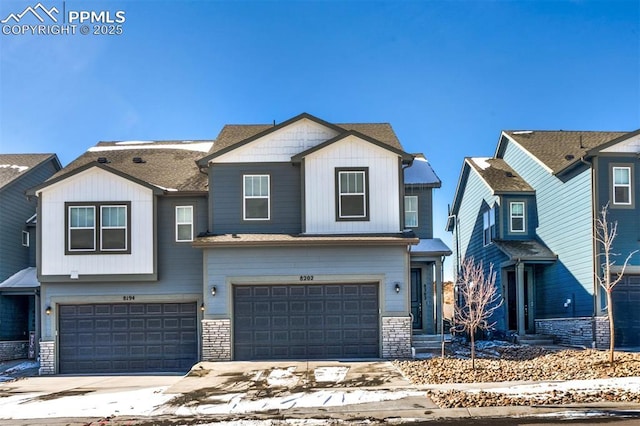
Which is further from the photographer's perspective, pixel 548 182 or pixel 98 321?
pixel 548 182

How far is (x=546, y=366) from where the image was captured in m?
15.6

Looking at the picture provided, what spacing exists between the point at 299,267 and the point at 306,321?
1.59 metres

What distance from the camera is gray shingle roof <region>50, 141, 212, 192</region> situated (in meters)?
20.2

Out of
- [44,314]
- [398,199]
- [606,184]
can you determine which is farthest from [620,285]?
[44,314]

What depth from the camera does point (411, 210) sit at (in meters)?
22.0

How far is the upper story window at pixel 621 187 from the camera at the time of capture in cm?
1964

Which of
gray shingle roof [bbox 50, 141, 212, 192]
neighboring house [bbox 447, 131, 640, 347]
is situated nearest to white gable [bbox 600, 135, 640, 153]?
neighboring house [bbox 447, 131, 640, 347]

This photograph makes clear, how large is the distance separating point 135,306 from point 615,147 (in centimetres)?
1540

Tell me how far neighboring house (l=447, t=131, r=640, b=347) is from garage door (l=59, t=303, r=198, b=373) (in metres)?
11.2

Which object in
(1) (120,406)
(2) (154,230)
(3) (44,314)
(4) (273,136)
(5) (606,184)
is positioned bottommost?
(1) (120,406)

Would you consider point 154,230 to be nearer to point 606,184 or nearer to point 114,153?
point 114,153

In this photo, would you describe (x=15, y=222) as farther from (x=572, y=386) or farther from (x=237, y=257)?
(x=572, y=386)

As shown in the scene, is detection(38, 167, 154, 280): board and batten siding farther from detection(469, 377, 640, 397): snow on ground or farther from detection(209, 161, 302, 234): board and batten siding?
detection(469, 377, 640, 397): snow on ground

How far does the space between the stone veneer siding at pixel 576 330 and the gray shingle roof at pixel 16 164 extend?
20.3 metres
